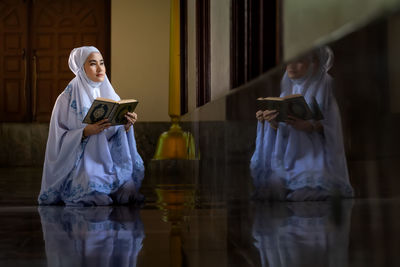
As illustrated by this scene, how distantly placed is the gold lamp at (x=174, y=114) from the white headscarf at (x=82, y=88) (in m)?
3.12

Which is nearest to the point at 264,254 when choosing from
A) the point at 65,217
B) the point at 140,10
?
the point at 65,217

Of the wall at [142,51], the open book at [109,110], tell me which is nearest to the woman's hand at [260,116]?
the open book at [109,110]

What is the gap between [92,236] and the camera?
185 cm

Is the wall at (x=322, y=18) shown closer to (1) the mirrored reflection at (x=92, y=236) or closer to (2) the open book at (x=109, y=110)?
(1) the mirrored reflection at (x=92, y=236)

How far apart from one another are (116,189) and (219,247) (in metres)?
2.09

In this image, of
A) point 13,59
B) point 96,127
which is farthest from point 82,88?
point 13,59

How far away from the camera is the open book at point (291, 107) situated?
0.99 metres

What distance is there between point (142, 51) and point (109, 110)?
7339 mm

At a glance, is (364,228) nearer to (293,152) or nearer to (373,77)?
(373,77)

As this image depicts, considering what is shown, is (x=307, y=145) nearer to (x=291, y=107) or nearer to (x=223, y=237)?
(x=291, y=107)

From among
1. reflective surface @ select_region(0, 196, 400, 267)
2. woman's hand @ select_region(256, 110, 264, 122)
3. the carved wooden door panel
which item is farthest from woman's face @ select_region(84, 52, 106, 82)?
the carved wooden door panel

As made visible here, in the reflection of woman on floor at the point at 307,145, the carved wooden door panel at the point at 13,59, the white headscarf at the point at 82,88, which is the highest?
the carved wooden door panel at the point at 13,59

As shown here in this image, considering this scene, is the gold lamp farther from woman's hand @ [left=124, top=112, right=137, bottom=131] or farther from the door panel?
woman's hand @ [left=124, top=112, right=137, bottom=131]

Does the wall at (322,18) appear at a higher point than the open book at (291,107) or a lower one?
higher
